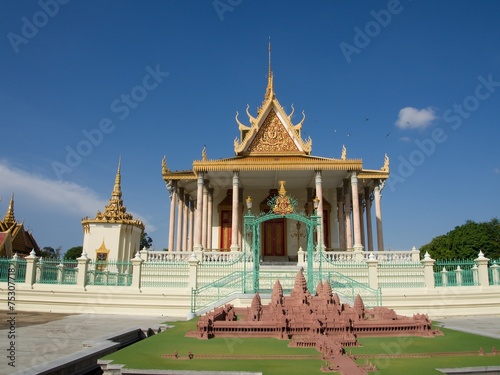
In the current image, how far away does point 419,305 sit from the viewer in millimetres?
13297

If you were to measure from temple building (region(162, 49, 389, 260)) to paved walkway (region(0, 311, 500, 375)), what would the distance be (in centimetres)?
762

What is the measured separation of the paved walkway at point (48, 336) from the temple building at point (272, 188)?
27.0ft

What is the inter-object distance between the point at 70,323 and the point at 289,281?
24.0ft

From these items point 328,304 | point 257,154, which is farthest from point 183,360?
point 257,154

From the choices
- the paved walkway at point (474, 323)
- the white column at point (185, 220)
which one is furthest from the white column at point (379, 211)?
the white column at point (185, 220)

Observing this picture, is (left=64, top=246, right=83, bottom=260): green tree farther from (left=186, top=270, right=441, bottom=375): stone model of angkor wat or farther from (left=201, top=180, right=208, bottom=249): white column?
(left=186, top=270, right=441, bottom=375): stone model of angkor wat

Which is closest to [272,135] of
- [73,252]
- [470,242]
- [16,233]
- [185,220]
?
[185,220]

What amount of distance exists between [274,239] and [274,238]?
0.19 feet

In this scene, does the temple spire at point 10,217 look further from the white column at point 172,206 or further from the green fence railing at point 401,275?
the green fence railing at point 401,275

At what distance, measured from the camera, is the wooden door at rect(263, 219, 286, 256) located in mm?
22984

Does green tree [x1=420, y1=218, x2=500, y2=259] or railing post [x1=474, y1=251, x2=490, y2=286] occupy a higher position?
green tree [x1=420, y1=218, x2=500, y2=259]

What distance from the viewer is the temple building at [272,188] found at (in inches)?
774

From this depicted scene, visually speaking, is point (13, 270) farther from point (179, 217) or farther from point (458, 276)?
point (458, 276)

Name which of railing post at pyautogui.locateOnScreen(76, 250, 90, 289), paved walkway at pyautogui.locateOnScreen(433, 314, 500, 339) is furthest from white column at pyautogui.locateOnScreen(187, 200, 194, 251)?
paved walkway at pyautogui.locateOnScreen(433, 314, 500, 339)
